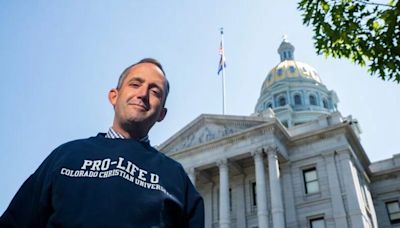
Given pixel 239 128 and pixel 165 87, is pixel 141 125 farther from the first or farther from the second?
pixel 239 128

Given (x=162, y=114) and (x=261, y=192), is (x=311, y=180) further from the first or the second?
(x=162, y=114)

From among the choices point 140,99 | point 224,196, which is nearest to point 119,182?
point 140,99

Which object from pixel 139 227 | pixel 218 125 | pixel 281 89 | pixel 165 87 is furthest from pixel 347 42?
pixel 281 89

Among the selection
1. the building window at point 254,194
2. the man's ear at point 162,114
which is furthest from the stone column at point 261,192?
the man's ear at point 162,114

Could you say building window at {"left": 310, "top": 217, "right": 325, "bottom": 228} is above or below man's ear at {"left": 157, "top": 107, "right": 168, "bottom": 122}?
above

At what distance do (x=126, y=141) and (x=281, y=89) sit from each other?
196 feet

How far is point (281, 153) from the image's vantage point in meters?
30.5

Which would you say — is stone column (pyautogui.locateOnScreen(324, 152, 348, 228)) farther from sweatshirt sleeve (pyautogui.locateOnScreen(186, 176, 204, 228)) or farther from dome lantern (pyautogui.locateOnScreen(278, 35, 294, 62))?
dome lantern (pyautogui.locateOnScreen(278, 35, 294, 62))

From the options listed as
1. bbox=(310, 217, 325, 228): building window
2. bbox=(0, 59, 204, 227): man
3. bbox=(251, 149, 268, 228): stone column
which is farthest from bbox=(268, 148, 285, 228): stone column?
bbox=(0, 59, 204, 227): man

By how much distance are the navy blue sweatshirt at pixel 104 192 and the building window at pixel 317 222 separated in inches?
1112

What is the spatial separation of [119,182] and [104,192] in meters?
0.11

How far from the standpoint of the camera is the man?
2141 mm

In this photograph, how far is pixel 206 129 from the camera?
113 ft

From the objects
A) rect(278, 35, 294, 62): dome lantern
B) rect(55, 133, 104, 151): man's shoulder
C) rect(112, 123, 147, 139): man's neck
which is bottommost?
rect(55, 133, 104, 151): man's shoulder
